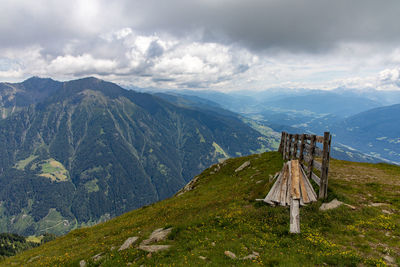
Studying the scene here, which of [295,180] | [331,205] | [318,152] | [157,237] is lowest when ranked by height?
[157,237]

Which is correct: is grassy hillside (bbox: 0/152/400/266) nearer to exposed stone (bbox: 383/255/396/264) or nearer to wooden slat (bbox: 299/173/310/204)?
exposed stone (bbox: 383/255/396/264)

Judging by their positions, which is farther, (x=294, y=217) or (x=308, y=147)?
(x=308, y=147)

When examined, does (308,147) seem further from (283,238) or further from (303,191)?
(283,238)

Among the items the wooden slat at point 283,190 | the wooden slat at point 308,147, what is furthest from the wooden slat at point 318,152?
the wooden slat at point 283,190

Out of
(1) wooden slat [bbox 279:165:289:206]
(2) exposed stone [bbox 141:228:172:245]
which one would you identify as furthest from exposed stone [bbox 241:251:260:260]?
(2) exposed stone [bbox 141:228:172:245]

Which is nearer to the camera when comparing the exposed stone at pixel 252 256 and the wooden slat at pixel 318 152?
the exposed stone at pixel 252 256

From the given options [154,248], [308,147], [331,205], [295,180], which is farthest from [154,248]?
[308,147]

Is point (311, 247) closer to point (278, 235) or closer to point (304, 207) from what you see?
point (278, 235)

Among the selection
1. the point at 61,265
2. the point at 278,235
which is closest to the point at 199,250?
the point at 278,235

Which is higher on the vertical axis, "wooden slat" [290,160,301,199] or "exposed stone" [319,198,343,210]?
"wooden slat" [290,160,301,199]

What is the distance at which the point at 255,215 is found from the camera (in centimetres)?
1520

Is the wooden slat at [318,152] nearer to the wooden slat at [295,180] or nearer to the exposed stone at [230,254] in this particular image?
the wooden slat at [295,180]

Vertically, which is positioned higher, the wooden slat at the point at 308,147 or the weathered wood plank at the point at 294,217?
the wooden slat at the point at 308,147

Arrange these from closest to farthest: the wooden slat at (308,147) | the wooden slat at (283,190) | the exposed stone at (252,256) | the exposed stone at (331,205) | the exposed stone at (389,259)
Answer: the exposed stone at (389,259) → the exposed stone at (252,256) → the wooden slat at (283,190) → the exposed stone at (331,205) → the wooden slat at (308,147)
